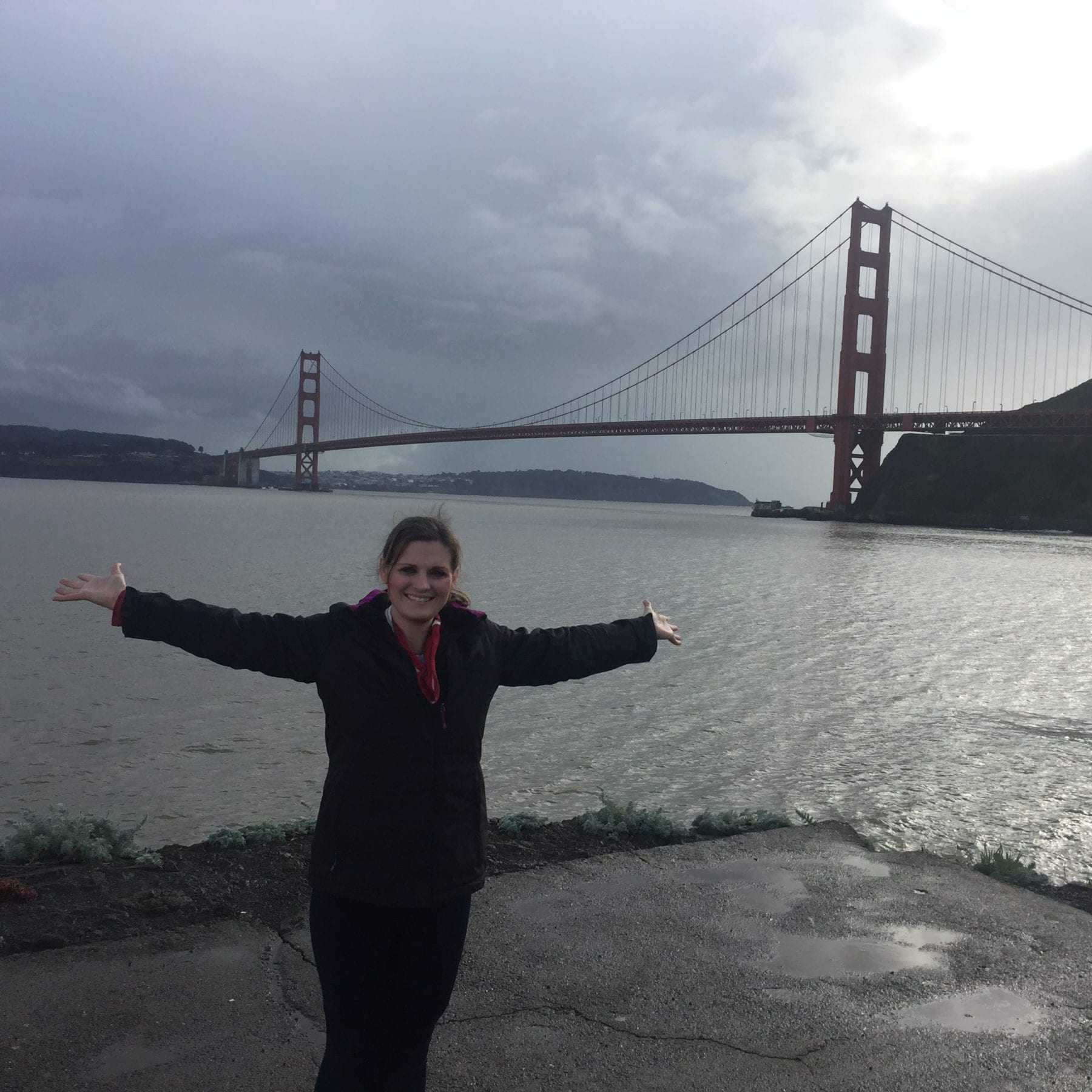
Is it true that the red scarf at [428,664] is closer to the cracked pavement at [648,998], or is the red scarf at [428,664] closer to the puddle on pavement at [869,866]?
the cracked pavement at [648,998]

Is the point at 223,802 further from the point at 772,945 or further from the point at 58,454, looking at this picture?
the point at 58,454

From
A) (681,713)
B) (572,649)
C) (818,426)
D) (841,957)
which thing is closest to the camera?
(572,649)

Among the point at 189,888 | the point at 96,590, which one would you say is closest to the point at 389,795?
the point at 96,590

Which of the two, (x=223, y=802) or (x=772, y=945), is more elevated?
(x=772, y=945)

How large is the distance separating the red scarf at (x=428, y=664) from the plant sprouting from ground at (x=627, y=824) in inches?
103

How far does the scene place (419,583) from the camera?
2.12m

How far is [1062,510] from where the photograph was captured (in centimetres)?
6694

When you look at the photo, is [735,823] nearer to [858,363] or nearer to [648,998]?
[648,998]

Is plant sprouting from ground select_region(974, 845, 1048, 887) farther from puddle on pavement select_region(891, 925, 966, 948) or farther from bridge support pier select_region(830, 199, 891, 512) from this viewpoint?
bridge support pier select_region(830, 199, 891, 512)

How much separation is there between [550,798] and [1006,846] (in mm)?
2374

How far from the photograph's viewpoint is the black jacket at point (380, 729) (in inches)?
78.2

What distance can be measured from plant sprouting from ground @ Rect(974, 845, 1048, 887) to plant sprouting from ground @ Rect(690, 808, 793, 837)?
0.80 meters

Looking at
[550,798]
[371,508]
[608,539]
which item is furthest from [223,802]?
[371,508]

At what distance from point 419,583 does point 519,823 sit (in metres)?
2.67
